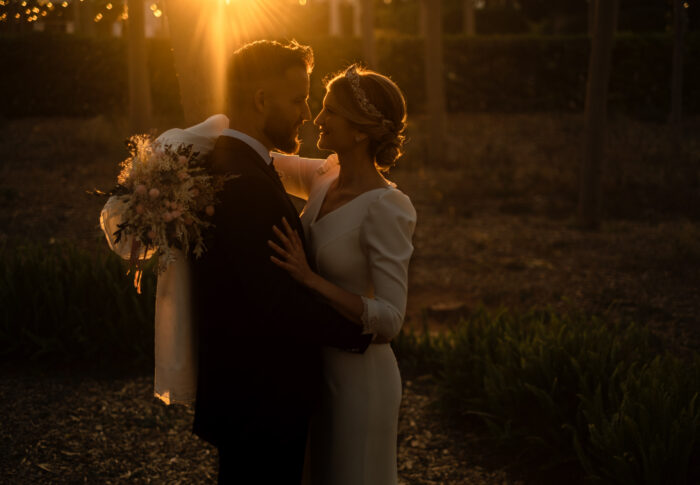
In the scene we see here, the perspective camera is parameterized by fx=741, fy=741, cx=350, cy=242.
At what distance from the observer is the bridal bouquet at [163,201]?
2.22 metres

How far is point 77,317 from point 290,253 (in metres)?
3.71

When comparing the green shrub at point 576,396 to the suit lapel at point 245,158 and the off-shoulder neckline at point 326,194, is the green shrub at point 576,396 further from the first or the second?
the suit lapel at point 245,158

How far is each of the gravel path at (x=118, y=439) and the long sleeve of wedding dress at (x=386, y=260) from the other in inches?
84.2

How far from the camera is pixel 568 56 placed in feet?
62.7

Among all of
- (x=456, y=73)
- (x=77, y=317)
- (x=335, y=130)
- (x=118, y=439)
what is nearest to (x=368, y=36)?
(x=456, y=73)

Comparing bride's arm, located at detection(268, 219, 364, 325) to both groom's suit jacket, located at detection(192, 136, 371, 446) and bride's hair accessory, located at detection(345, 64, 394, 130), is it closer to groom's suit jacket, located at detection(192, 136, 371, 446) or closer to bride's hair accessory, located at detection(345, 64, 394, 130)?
groom's suit jacket, located at detection(192, 136, 371, 446)

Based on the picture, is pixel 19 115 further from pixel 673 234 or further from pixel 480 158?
pixel 673 234

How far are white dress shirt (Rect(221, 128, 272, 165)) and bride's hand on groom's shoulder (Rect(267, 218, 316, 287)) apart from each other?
0.25 metres

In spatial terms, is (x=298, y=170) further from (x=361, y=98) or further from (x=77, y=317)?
(x=77, y=317)

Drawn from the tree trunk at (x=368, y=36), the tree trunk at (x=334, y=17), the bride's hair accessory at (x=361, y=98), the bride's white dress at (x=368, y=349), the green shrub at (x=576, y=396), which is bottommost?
the green shrub at (x=576, y=396)

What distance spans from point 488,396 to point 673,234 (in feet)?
19.3

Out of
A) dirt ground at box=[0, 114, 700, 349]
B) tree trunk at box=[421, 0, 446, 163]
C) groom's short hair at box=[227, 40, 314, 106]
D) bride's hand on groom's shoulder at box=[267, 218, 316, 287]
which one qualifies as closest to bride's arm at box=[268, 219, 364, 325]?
bride's hand on groom's shoulder at box=[267, 218, 316, 287]

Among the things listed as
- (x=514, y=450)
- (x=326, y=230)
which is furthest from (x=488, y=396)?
(x=326, y=230)

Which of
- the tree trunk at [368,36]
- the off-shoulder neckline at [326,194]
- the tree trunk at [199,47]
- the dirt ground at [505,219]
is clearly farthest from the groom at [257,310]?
the tree trunk at [368,36]
